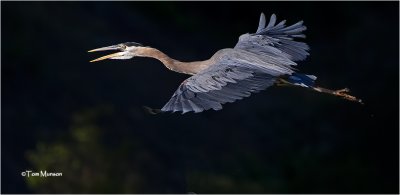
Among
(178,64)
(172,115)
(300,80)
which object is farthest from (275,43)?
(172,115)

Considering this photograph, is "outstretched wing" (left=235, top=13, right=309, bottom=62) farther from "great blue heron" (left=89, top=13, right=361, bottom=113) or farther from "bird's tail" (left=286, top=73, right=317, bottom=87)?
"bird's tail" (left=286, top=73, right=317, bottom=87)

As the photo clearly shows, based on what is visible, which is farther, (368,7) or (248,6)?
(368,7)

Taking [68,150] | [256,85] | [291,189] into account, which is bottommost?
[291,189]

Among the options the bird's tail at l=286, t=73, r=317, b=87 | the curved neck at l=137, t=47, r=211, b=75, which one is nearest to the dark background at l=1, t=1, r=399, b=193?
the curved neck at l=137, t=47, r=211, b=75

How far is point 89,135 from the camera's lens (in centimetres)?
879

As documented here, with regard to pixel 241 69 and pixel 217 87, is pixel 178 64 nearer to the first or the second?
pixel 241 69

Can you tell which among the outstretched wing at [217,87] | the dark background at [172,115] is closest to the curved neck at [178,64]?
the outstretched wing at [217,87]

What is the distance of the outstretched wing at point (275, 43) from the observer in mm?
5883

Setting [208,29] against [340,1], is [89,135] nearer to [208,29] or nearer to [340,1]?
[208,29]

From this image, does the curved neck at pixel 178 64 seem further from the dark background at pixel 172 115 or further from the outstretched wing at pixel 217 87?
the dark background at pixel 172 115

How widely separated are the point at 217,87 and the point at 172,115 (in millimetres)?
4324

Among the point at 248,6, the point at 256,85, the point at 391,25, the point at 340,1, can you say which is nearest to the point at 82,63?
the point at 248,6

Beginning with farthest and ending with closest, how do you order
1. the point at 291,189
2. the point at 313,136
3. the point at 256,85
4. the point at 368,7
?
the point at 368,7
the point at 313,136
the point at 291,189
the point at 256,85

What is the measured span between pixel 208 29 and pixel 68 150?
3.26 meters
